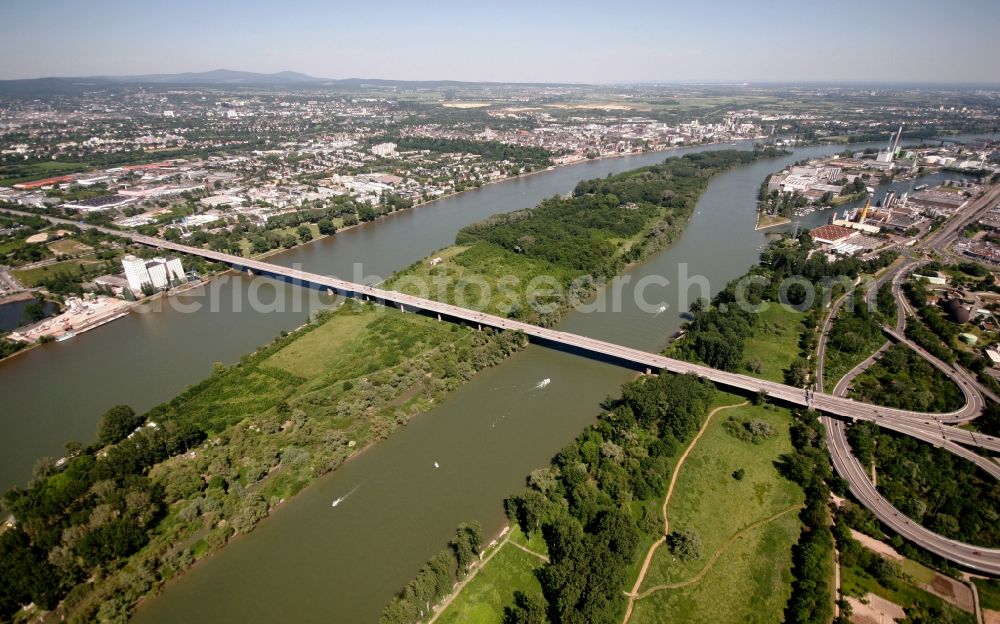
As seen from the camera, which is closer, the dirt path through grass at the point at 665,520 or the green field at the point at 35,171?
the dirt path through grass at the point at 665,520

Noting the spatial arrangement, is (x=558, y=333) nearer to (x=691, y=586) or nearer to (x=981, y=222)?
(x=691, y=586)

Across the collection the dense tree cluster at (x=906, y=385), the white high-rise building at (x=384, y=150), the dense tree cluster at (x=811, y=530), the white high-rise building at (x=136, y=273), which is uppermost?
the white high-rise building at (x=384, y=150)

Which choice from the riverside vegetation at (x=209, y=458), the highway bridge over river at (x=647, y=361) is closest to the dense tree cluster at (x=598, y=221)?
the highway bridge over river at (x=647, y=361)

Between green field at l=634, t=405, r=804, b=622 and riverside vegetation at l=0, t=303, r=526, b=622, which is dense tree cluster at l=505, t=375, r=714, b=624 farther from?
riverside vegetation at l=0, t=303, r=526, b=622

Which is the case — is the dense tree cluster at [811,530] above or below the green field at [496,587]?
above

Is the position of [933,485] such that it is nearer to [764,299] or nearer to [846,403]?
[846,403]

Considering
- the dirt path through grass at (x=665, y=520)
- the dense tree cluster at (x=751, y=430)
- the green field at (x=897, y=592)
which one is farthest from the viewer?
the dense tree cluster at (x=751, y=430)

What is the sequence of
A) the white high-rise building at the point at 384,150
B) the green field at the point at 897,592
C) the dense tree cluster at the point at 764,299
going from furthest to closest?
the white high-rise building at the point at 384,150 → the dense tree cluster at the point at 764,299 → the green field at the point at 897,592

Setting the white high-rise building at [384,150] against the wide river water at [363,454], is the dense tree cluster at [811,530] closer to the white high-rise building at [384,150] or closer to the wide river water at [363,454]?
the wide river water at [363,454]
